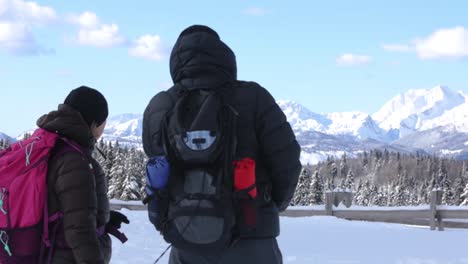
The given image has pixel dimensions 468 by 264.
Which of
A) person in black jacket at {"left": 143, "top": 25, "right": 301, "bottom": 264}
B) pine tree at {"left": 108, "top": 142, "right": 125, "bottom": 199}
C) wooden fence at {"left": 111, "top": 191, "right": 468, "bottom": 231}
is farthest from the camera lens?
pine tree at {"left": 108, "top": 142, "right": 125, "bottom": 199}

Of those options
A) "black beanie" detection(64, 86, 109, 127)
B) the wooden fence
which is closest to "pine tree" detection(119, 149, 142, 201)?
the wooden fence

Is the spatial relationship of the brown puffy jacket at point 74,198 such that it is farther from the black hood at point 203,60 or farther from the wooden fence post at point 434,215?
the wooden fence post at point 434,215

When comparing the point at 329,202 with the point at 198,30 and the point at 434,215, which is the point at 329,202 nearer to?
the point at 434,215

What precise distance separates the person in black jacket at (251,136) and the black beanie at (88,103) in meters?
0.36

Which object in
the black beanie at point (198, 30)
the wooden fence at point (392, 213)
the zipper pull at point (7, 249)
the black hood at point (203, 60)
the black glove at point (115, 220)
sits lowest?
the wooden fence at point (392, 213)

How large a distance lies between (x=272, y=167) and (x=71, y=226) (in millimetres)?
1070

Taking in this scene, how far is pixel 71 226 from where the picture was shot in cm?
304

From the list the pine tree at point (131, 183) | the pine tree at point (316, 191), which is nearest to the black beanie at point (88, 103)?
the pine tree at point (131, 183)

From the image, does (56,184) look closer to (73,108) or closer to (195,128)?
(73,108)

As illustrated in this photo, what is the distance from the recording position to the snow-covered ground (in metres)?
8.82

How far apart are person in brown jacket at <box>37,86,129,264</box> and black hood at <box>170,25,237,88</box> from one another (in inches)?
24.6

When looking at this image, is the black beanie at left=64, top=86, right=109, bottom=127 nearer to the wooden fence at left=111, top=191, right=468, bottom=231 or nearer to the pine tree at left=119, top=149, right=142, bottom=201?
the wooden fence at left=111, top=191, right=468, bottom=231

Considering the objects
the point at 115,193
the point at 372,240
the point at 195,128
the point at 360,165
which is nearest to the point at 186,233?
the point at 195,128

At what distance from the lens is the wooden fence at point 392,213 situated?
13008 millimetres
